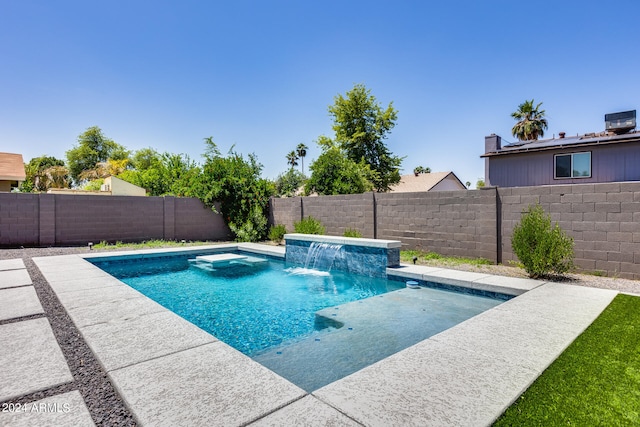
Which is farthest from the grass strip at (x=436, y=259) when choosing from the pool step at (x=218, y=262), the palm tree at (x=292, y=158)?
the palm tree at (x=292, y=158)

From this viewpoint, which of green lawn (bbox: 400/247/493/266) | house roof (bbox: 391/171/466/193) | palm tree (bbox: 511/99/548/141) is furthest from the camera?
house roof (bbox: 391/171/466/193)

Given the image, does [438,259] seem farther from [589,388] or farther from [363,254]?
[589,388]

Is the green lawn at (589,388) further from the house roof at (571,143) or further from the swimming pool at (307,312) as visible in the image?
the house roof at (571,143)

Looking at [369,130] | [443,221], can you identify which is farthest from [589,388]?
[369,130]

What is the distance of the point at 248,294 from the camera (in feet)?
20.0

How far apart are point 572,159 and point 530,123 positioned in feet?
58.9

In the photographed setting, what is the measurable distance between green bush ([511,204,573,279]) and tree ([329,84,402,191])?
19016 millimetres

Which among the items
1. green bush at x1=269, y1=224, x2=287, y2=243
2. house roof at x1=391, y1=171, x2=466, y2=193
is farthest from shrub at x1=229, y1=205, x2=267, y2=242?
house roof at x1=391, y1=171, x2=466, y2=193

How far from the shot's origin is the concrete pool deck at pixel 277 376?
1.88m

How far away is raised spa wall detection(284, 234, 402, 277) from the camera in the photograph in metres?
7.09

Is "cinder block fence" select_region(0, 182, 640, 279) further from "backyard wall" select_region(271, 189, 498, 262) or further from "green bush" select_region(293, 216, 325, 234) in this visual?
"green bush" select_region(293, 216, 325, 234)

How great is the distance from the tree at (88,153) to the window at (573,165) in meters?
50.2

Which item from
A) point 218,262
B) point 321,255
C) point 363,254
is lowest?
point 218,262

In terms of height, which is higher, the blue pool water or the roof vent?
the roof vent
